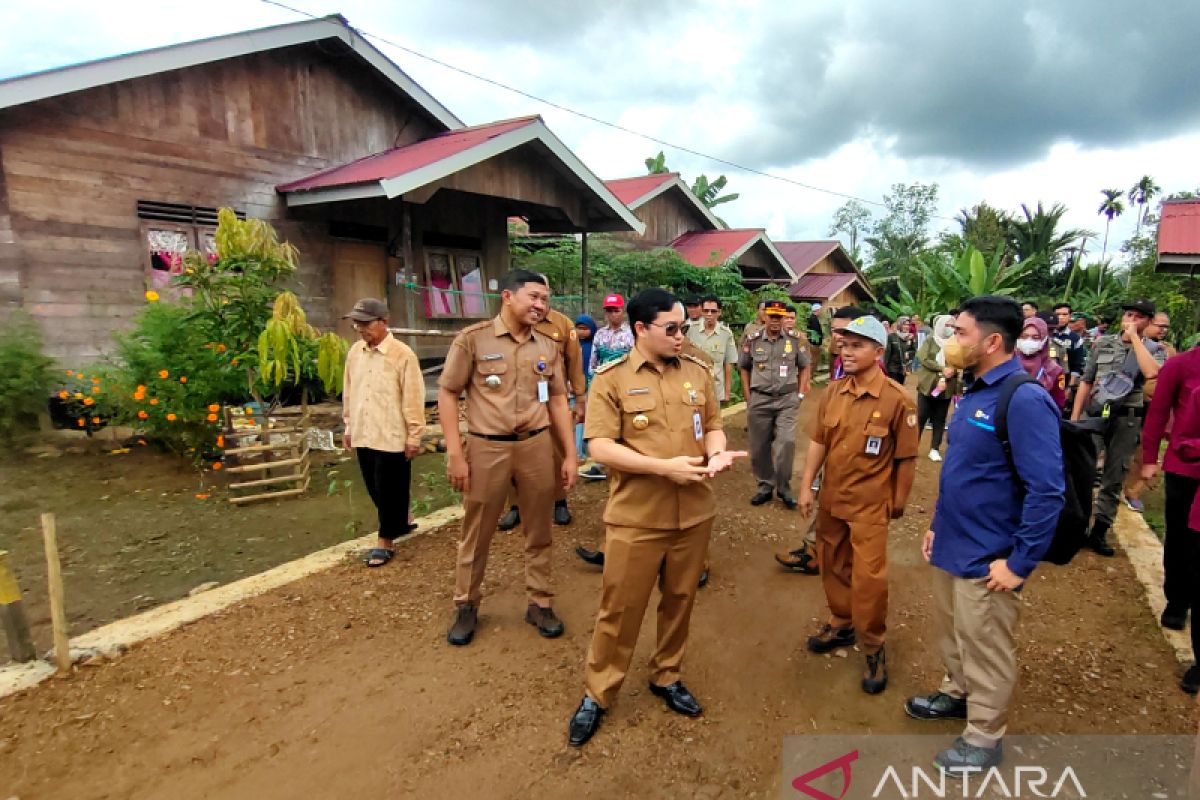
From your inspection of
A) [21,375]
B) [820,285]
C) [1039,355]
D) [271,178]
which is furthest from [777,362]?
[820,285]

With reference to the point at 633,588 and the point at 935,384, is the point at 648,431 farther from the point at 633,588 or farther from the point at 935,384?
the point at 935,384

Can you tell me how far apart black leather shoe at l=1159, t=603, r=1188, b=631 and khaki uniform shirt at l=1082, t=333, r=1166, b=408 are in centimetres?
195

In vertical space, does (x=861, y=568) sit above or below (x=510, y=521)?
above

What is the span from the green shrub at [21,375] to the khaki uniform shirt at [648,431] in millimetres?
6991

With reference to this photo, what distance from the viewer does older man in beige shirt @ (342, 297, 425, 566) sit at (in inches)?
172

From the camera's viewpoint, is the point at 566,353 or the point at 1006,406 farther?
the point at 566,353

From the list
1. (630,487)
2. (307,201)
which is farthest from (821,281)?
(630,487)

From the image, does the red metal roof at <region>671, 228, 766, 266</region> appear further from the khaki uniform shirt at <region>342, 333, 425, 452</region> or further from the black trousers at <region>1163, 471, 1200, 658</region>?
the black trousers at <region>1163, 471, 1200, 658</region>

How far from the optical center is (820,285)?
65.9 ft

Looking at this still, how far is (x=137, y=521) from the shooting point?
5.46 metres

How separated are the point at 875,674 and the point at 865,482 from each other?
0.90 m

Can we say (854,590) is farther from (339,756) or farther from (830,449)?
(339,756)

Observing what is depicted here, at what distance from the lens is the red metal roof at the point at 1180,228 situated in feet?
27.0

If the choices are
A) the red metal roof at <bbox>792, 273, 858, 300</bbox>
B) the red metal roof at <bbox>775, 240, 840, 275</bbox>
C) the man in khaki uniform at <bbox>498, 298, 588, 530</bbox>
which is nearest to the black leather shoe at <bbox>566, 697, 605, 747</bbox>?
the man in khaki uniform at <bbox>498, 298, 588, 530</bbox>
